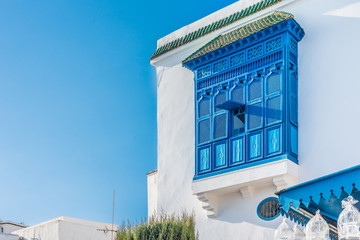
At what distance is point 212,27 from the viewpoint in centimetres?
1320

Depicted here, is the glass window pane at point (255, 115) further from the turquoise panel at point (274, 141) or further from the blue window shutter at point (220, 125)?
the blue window shutter at point (220, 125)

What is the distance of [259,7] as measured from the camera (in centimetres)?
1248

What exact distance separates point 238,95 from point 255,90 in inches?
14.7

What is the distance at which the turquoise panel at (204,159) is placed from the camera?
12031 mm

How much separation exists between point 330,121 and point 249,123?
1377 mm

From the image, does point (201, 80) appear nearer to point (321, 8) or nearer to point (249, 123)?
point (249, 123)

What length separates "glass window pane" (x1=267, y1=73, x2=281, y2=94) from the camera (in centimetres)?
1130

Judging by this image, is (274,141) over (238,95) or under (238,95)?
under

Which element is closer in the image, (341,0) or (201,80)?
(341,0)

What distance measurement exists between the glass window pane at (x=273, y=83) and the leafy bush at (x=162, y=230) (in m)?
2.69

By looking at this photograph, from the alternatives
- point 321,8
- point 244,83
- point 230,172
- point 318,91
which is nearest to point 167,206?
point 230,172

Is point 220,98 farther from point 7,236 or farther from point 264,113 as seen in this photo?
point 7,236

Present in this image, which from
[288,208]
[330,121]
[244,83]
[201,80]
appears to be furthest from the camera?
[201,80]

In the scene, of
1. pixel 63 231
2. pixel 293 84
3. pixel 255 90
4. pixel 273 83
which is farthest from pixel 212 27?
pixel 63 231
